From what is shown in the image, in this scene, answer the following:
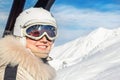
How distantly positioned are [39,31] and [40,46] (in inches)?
5.0

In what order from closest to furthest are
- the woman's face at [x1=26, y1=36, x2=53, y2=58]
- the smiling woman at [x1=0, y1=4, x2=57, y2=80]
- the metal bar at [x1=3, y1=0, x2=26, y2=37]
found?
the smiling woman at [x1=0, y1=4, x2=57, y2=80], the woman's face at [x1=26, y1=36, x2=53, y2=58], the metal bar at [x1=3, y1=0, x2=26, y2=37]

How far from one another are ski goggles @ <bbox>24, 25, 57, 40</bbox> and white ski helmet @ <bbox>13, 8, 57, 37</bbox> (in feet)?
0.09

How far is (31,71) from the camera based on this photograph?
2916 millimetres

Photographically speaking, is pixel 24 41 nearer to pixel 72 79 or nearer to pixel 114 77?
pixel 114 77

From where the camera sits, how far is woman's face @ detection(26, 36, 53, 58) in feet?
9.85

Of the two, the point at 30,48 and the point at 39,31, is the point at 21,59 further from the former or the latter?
the point at 39,31

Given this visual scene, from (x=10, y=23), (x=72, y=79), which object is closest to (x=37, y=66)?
(x=10, y=23)

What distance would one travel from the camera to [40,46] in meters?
3.01

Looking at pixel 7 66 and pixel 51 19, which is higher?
pixel 51 19

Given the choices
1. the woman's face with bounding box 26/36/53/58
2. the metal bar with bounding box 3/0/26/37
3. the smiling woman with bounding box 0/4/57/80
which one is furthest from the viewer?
the metal bar with bounding box 3/0/26/37

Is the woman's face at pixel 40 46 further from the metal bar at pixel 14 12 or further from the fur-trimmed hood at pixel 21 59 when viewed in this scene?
the metal bar at pixel 14 12

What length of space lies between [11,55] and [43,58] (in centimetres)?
27

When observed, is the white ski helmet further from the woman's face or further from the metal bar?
the metal bar

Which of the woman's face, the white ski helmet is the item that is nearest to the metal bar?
the white ski helmet
